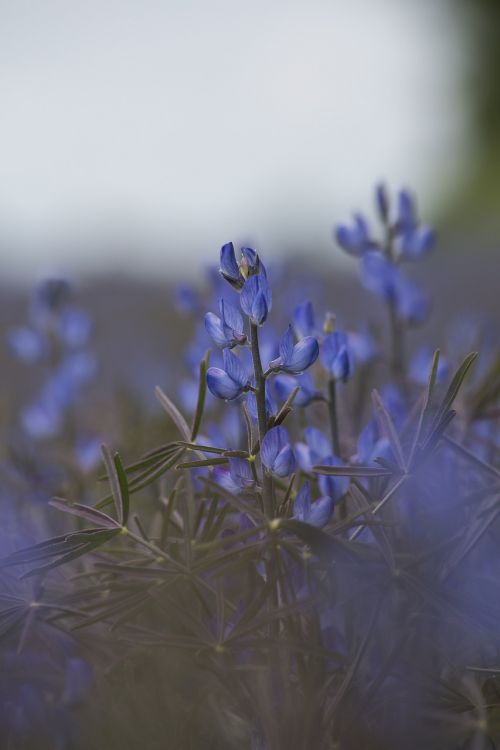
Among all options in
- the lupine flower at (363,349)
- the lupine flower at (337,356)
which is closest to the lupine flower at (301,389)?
the lupine flower at (337,356)

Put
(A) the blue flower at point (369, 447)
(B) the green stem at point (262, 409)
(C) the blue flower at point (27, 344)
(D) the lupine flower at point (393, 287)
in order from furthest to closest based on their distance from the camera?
1. (C) the blue flower at point (27, 344)
2. (D) the lupine flower at point (393, 287)
3. (A) the blue flower at point (369, 447)
4. (B) the green stem at point (262, 409)

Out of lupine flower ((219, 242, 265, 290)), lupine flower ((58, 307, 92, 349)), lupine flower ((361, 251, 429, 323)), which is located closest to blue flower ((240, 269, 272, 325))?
lupine flower ((219, 242, 265, 290))

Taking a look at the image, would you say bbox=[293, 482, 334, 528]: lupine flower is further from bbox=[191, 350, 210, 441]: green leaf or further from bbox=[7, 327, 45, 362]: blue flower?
bbox=[7, 327, 45, 362]: blue flower

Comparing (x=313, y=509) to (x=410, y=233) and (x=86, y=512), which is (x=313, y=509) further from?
(x=410, y=233)

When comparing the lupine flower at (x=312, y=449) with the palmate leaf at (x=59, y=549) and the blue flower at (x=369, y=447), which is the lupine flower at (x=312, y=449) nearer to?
the blue flower at (x=369, y=447)

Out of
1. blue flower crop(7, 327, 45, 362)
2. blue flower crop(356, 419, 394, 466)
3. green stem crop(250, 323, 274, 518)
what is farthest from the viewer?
blue flower crop(7, 327, 45, 362)

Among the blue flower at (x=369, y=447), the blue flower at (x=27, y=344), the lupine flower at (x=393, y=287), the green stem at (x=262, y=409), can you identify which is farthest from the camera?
the blue flower at (x=27, y=344)

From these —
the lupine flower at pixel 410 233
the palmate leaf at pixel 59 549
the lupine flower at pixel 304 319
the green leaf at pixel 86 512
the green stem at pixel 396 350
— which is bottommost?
the palmate leaf at pixel 59 549
